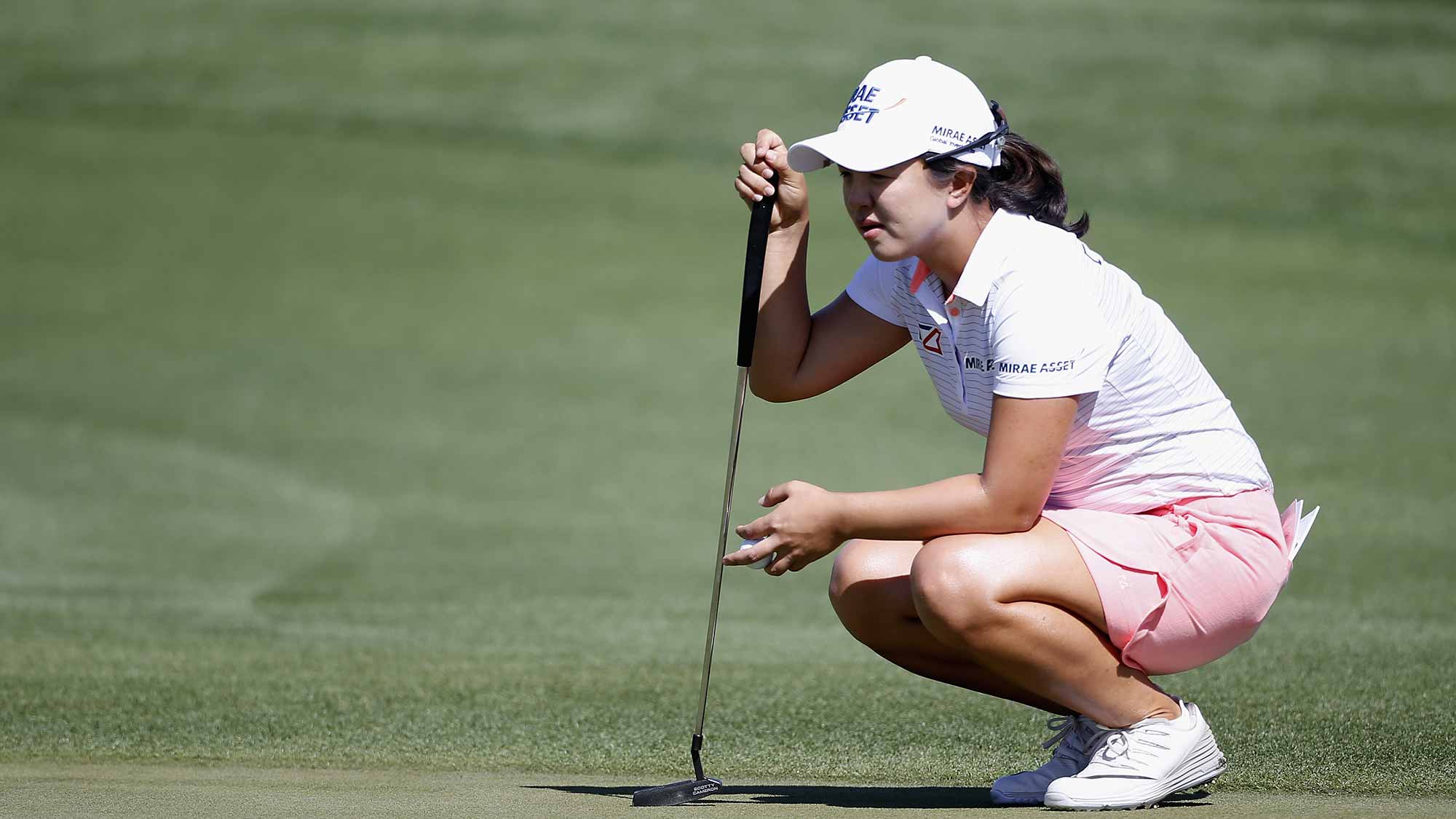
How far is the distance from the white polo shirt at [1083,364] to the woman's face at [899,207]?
10cm

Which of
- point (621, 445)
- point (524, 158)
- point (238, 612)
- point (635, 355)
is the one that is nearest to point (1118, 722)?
point (238, 612)

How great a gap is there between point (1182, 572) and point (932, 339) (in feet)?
2.14

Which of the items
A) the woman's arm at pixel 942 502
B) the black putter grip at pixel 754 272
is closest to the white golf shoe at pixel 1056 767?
the woman's arm at pixel 942 502

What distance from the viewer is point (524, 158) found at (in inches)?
757

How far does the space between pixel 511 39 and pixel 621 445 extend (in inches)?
604

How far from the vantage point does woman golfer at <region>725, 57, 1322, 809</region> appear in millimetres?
2932

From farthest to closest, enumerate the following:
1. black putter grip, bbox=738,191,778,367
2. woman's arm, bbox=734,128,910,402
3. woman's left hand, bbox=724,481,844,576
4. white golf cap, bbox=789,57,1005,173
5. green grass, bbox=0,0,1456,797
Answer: green grass, bbox=0,0,1456,797, woman's arm, bbox=734,128,910,402, black putter grip, bbox=738,191,778,367, white golf cap, bbox=789,57,1005,173, woman's left hand, bbox=724,481,844,576

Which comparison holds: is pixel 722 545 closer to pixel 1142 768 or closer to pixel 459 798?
pixel 459 798

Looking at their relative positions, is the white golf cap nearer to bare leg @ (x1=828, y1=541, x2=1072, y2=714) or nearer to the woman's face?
the woman's face

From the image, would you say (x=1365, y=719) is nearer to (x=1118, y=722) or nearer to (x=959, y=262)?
(x=1118, y=722)

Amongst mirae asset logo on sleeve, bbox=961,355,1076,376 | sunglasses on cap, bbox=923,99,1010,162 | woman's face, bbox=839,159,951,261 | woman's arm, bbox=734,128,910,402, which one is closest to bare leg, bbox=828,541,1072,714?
woman's arm, bbox=734,128,910,402

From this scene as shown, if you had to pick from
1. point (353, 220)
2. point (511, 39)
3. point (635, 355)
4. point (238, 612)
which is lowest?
point (238, 612)

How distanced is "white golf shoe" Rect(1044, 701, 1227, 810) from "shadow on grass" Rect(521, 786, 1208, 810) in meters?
0.07

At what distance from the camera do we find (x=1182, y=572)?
3.08 meters
